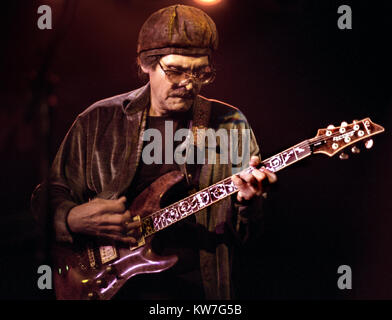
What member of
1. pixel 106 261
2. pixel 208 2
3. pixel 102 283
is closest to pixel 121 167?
pixel 106 261

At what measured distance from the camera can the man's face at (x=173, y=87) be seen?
2285 millimetres

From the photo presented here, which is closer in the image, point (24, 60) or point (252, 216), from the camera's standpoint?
point (252, 216)

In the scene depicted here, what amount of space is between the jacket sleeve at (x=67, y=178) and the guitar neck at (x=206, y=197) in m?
0.39

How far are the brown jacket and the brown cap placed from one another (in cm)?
22

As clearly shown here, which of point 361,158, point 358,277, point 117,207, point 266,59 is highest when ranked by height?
point 266,59

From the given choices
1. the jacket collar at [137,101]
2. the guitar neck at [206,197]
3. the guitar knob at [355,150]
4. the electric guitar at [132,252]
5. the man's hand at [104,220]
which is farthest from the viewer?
the jacket collar at [137,101]

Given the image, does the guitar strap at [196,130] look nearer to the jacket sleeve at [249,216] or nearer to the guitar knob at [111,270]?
the jacket sleeve at [249,216]

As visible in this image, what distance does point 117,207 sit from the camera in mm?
2297

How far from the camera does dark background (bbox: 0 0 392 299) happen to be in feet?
7.75

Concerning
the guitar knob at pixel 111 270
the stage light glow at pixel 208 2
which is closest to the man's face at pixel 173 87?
the stage light glow at pixel 208 2

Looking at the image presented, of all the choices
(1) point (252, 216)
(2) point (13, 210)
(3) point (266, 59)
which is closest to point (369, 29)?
(3) point (266, 59)

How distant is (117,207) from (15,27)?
1108 millimetres

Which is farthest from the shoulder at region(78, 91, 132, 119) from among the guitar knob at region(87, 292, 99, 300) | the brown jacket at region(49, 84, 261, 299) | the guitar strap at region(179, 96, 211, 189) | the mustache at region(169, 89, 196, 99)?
the guitar knob at region(87, 292, 99, 300)
